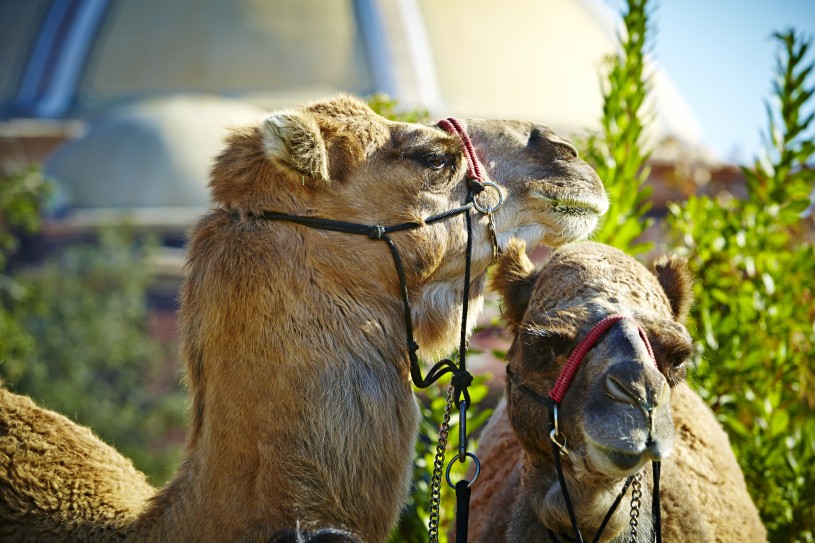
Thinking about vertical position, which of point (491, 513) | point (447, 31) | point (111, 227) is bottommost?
point (111, 227)

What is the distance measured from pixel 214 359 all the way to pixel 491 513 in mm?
1545

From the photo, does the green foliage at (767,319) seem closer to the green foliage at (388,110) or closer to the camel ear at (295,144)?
the green foliage at (388,110)

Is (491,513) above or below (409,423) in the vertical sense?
below

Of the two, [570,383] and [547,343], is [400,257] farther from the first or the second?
[570,383]

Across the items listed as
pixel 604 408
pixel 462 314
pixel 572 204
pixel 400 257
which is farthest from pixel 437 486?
pixel 572 204

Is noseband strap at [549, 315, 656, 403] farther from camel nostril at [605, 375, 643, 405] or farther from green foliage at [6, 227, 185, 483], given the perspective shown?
green foliage at [6, 227, 185, 483]

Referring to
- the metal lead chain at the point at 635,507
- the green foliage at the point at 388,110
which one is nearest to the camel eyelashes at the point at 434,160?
the metal lead chain at the point at 635,507

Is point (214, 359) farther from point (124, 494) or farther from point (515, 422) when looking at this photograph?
point (515, 422)

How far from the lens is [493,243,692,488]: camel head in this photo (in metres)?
2.70

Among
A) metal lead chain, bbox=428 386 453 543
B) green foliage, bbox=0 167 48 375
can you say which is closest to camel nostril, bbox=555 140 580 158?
metal lead chain, bbox=428 386 453 543

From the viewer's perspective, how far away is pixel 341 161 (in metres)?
3.47

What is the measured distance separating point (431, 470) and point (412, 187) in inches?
86.4

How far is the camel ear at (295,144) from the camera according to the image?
327cm

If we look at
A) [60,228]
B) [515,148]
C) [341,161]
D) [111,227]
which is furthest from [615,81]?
[60,228]
